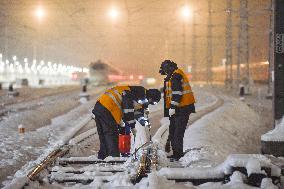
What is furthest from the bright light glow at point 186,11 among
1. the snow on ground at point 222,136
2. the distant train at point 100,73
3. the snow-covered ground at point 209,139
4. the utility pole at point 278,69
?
the utility pole at point 278,69

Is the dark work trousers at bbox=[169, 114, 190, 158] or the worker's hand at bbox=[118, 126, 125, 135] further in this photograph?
the dark work trousers at bbox=[169, 114, 190, 158]

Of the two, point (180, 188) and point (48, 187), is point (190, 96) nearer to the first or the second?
point (180, 188)

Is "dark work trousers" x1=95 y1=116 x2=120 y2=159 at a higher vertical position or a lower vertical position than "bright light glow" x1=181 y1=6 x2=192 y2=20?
lower

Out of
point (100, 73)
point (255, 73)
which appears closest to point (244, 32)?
point (100, 73)

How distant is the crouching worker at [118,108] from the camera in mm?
7230

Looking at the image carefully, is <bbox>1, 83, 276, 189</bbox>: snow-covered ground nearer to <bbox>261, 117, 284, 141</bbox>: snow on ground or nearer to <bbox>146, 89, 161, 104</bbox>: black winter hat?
<bbox>261, 117, 284, 141</bbox>: snow on ground

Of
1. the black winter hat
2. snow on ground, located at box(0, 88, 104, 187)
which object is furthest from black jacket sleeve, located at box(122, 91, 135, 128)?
snow on ground, located at box(0, 88, 104, 187)

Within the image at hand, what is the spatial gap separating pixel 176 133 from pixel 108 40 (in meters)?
54.4

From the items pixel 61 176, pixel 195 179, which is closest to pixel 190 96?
pixel 195 179

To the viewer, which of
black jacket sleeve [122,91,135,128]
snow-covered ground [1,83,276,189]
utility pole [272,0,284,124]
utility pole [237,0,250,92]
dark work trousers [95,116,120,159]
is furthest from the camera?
utility pole [237,0,250,92]

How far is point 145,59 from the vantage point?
71.8m

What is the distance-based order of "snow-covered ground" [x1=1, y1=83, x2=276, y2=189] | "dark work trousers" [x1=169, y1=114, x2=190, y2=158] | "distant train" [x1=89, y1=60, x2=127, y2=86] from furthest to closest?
"distant train" [x1=89, y1=60, x2=127, y2=86] < "dark work trousers" [x1=169, y1=114, x2=190, y2=158] < "snow-covered ground" [x1=1, y1=83, x2=276, y2=189]

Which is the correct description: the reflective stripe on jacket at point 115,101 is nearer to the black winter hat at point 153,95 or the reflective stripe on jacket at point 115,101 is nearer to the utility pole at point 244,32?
the black winter hat at point 153,95

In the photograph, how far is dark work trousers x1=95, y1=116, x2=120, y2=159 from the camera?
7418 mm
